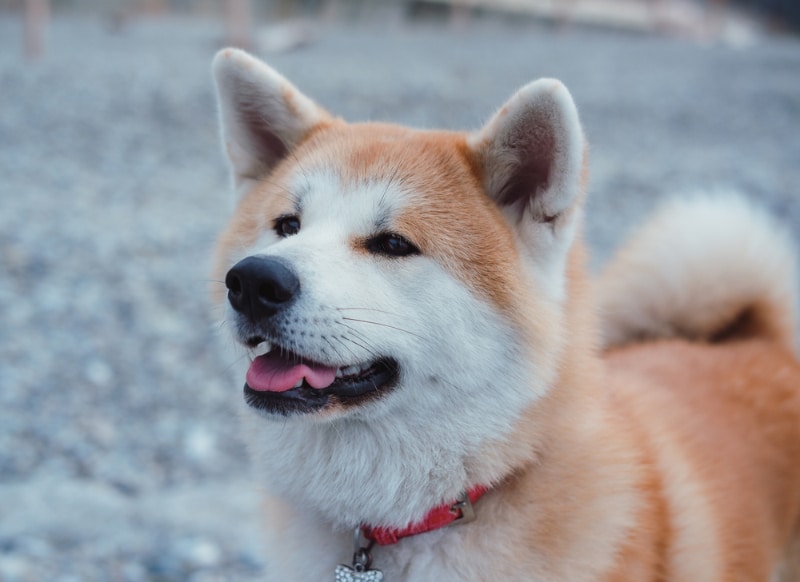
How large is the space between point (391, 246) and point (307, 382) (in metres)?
0.43

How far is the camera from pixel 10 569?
288 cm

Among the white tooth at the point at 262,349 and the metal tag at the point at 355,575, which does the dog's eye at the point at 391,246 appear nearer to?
the white tooth at the point at 262,349

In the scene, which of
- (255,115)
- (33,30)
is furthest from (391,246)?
(33,30)

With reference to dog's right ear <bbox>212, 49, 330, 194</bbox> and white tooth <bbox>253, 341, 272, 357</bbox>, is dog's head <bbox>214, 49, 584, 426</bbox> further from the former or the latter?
dog's right ear <bbox>212, 49, 330, 194</bbox>

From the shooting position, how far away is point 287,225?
229 cm

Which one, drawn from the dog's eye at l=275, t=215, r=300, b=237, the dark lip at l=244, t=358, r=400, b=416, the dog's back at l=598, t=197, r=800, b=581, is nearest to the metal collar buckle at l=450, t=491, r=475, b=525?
the dark lip at l=244, t=358, r=400, b=416

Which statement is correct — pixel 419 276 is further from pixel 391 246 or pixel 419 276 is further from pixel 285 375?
pixel 285 375

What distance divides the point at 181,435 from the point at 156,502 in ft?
2.05

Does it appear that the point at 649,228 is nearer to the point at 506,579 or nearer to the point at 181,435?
the point at 506,579

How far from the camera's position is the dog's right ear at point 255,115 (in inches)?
96.2

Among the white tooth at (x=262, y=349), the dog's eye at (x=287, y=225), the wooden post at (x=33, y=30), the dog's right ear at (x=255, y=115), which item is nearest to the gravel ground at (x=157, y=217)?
the white tooth at (x=262, y=349)

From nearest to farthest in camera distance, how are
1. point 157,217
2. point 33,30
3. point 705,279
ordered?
1. point 705,279
2. point 157,217
3. point 33,30

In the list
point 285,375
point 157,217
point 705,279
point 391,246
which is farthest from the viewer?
point 157,217

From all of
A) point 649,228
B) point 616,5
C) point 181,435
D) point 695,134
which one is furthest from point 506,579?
point 616,5
